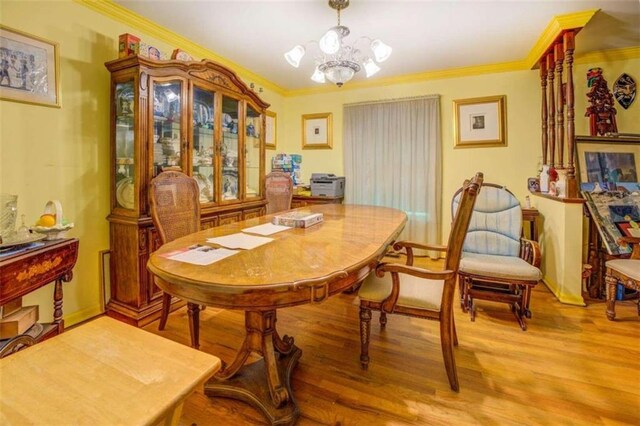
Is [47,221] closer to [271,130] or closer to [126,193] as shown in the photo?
[126,193]

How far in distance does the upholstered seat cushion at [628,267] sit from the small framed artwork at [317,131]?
3327 millimetres

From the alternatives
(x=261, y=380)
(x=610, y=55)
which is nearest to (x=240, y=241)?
(x=261, y=380)

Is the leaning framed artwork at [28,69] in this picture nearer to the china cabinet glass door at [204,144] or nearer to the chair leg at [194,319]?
the china cabinet glass door at [204,144]

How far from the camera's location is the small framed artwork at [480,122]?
141 inches

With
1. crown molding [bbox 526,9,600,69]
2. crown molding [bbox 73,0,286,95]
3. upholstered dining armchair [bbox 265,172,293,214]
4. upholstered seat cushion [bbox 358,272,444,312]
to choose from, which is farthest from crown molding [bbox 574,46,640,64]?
crown molding [bbox 73,0,286,95]

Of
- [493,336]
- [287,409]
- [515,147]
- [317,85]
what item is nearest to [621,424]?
[493,336]

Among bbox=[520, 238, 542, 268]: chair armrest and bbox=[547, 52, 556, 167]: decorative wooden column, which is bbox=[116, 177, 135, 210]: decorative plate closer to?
bbox=[520, 238, 542, 268]: chair armrest

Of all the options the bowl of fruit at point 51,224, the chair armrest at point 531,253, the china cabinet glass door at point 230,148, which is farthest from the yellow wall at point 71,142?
the chair armrest at point 531,253

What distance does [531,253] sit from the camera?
2.44 meters

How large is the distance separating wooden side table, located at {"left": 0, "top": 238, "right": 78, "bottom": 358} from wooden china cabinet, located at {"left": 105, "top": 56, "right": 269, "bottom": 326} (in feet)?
1.56

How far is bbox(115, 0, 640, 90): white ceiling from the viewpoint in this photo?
235cm

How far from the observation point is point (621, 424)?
134 centimetres

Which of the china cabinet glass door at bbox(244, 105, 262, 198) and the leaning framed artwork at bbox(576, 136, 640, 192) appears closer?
the leaning framed artwork at bbox(576, 136, 640, 192)

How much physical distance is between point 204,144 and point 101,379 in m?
2.42
